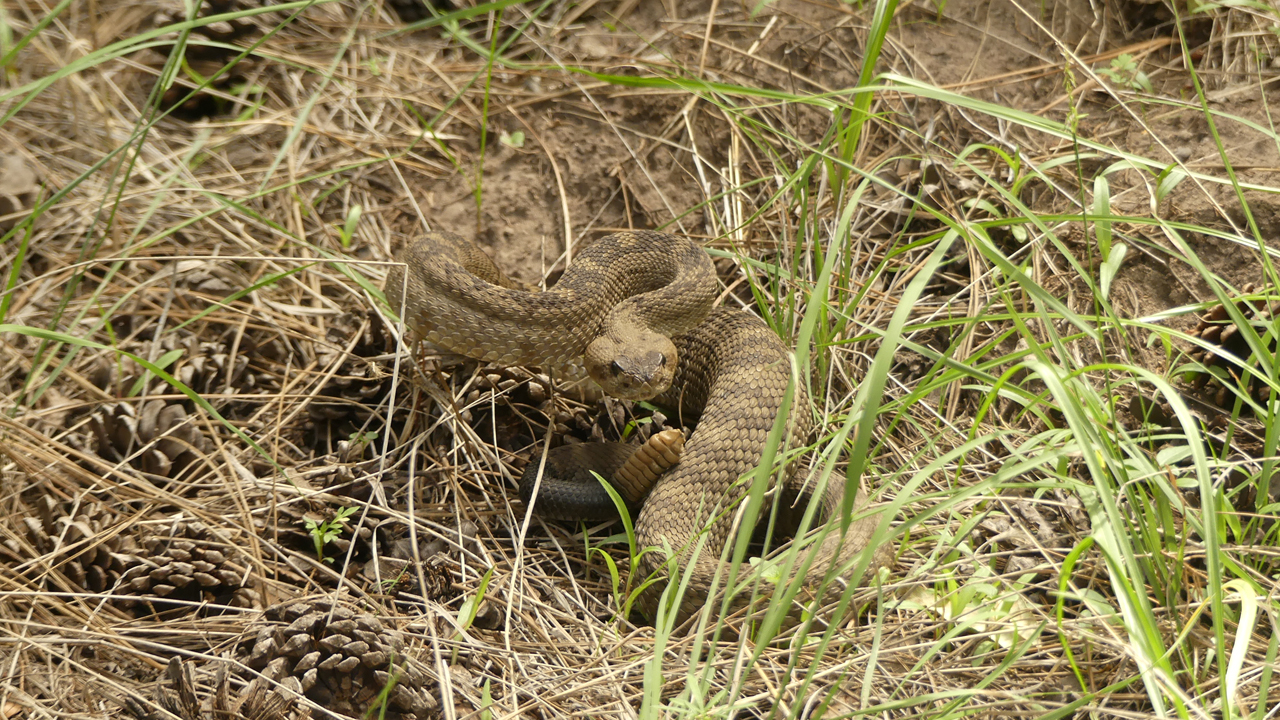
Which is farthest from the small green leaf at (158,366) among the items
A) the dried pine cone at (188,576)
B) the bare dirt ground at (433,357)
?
the dried pine cone at (188,576)

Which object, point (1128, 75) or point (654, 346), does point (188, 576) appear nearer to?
point (654, 346)

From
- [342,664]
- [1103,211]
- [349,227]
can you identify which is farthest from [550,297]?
[1103,211]

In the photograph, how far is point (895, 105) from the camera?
16.0ft

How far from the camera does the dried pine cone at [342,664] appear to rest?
2.61 m

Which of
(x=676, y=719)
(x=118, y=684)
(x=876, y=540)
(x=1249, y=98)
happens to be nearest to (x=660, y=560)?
(x=676, y=719)

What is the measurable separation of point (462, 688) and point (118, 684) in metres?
1.03

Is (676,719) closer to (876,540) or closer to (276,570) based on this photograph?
(876,540)

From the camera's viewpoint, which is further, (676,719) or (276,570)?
(276,570)

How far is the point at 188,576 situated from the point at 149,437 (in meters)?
0.85

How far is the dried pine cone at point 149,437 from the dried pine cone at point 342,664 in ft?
4.12

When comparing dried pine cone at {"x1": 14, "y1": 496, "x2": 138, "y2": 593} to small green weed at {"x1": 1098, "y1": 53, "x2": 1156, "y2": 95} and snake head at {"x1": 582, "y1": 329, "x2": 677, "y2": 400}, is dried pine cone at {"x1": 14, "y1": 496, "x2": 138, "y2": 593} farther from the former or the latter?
small green weed at {"x1": 1098, "y1": 53, "x2": 1156, "y2": 95}

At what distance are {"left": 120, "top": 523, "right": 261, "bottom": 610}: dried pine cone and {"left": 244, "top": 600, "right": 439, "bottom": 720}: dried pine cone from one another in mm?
506

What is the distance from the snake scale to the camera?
11.3 feet

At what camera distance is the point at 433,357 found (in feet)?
13.4
